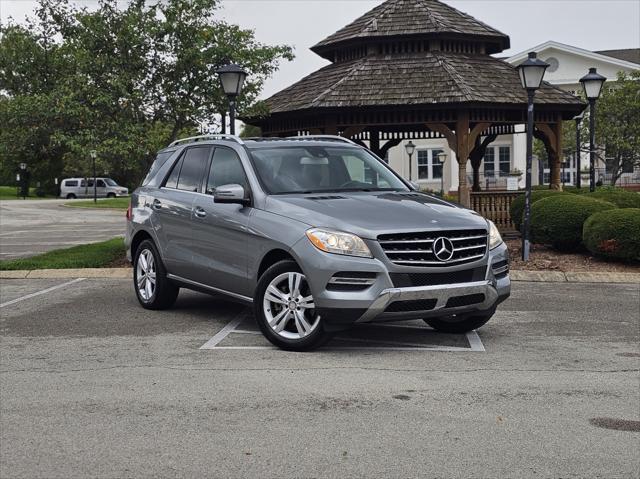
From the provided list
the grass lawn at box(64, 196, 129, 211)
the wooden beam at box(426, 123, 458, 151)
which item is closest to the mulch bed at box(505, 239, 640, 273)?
the wooden beam at box(426, 123, 458, 151)

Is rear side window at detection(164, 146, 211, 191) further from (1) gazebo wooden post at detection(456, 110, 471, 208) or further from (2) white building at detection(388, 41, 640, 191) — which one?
(2) white building at detection(388, 41, 640, 191)

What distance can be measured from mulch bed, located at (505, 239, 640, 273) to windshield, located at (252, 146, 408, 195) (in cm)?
583

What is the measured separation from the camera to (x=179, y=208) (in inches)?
378

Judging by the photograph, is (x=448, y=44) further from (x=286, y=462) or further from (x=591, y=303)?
(x=286, y=462)

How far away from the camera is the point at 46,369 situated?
24.1ft

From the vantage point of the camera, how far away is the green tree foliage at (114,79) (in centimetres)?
1755

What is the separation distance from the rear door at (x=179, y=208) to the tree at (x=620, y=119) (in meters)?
39.4

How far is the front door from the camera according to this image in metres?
8.49

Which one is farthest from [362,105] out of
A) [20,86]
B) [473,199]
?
[20,86]

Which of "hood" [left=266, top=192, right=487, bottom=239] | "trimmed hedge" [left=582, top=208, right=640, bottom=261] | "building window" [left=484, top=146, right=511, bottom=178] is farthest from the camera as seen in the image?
"building window" [left=484, top=146, right=511, bottom=178]

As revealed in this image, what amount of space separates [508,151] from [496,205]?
35.0 metres

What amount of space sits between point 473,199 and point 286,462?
17270 mm

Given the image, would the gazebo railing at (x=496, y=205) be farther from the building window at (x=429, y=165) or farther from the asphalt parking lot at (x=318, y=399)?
the building window at (x=429, y=165)

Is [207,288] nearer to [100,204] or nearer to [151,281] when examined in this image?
[151,281]
